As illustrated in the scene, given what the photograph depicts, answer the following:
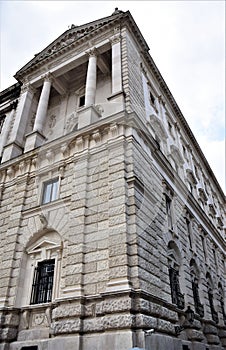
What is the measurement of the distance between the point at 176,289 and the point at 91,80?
1212 centimetres

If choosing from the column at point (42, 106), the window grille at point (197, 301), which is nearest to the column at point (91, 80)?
the column at point (42, 106)

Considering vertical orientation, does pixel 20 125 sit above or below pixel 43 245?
above

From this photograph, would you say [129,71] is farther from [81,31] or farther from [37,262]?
[37,262]

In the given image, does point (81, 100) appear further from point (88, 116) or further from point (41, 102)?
point (88, 116)

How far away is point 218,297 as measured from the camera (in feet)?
65.3

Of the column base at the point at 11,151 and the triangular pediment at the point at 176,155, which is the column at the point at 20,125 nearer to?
the column base at the point at 11,151

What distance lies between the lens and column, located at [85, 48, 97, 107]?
16078 mm

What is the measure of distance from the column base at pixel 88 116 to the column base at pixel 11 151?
4.64m

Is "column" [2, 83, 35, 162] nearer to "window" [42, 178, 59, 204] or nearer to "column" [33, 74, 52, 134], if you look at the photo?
"column" [33, 74, 52, 134]

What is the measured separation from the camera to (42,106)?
61.0ft

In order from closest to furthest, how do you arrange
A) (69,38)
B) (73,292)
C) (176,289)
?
(73,292) → (176,289) → (69,38)

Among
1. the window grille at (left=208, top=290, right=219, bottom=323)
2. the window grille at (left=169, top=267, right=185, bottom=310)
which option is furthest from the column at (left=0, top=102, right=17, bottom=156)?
the window grille at (left=208, top=290, right=219, bottom=323)

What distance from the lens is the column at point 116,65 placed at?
15602 mm

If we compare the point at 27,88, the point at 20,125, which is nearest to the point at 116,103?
the point at 20,125
